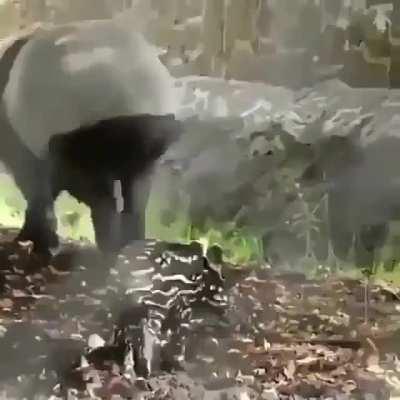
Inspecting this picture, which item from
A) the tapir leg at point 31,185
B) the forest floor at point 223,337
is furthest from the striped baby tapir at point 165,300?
the tapir leg at point 31,185

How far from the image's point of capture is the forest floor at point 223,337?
4.09 feet

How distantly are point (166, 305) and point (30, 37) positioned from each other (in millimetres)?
396

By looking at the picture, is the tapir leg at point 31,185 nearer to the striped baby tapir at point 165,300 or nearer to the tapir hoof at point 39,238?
the tapir hoof at point 39,238

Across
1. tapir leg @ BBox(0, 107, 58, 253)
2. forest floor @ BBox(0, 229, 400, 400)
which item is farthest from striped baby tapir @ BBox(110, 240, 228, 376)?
tapir leg @ BBox(0, 107, 58, 253)

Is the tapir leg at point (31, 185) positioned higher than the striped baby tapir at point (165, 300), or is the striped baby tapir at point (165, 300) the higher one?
the tapir leg at point (31, 185)

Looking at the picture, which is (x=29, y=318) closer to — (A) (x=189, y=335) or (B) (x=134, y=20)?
(A) (x=189, y=335)

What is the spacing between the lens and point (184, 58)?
1243 mm

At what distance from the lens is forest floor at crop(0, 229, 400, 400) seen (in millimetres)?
1247

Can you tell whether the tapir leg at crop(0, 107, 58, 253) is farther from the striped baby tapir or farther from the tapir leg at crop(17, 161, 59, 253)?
the striped baby tapir

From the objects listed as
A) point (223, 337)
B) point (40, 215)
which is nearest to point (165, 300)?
point (223, 337)

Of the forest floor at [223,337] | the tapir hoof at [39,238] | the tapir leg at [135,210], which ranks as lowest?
the forest floor at [223,337]

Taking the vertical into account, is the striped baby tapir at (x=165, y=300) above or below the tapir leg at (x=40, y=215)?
below

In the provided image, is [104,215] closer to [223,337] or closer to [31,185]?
[31,185]

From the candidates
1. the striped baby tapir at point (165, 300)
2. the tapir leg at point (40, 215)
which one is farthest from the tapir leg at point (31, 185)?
the striped baby tapir at point (165, 300)
